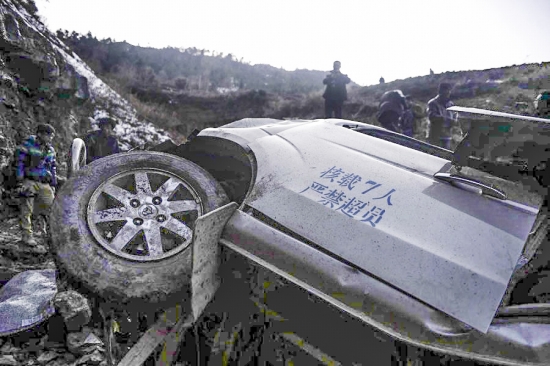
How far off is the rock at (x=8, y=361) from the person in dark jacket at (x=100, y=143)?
2.93 metres

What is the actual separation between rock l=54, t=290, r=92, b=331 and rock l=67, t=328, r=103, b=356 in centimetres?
5

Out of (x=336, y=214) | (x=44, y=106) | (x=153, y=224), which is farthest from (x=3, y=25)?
(x=336, y=214)

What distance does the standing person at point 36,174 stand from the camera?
4430mm

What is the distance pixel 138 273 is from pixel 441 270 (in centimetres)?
146

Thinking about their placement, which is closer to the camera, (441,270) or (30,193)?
(441,270)

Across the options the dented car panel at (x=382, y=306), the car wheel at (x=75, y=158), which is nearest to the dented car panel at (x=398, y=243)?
the dented car panel at (x=382, y=306)

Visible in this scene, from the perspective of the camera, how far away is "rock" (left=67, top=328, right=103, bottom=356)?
244cm

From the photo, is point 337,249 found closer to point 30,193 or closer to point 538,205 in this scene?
point 538,205

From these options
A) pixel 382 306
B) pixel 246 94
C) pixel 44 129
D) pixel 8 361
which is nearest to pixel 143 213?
pixel 8 361

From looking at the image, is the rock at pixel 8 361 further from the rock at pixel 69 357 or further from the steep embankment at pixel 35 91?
the steep embankment at pixel 35 91

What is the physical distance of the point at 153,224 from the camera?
7.27 feet

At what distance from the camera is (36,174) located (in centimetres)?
459

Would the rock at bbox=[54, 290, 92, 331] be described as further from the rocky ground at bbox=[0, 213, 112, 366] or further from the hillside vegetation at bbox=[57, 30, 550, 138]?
the hillside vegetation at bbox=[57, 30, 550, 138]

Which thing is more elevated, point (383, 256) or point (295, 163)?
point (295, 163)
